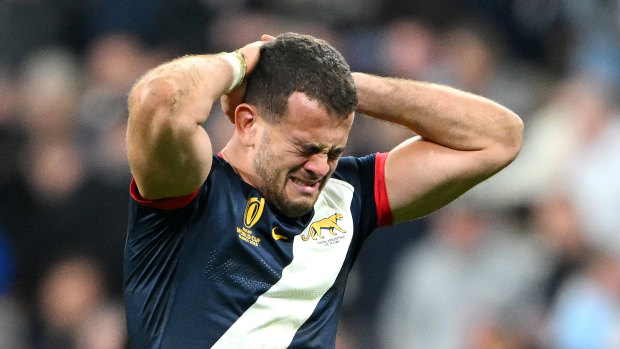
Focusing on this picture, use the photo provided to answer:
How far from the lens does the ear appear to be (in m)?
3.32

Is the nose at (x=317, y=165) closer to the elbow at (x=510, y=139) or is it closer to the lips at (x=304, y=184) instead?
the lips at (x=304, y=184)

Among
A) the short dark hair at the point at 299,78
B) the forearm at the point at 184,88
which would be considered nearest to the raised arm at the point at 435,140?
the short dark hair at the point at 299,78

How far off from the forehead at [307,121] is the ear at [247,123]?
106mm

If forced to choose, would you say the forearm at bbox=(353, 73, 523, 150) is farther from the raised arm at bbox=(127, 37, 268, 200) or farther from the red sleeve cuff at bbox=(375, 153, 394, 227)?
the raised arm at bbox=(127, 37, 268, 200)

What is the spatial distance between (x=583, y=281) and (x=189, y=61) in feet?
14.1

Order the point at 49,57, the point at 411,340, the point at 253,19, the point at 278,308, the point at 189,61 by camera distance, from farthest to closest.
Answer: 1. the point at 253,19
2. the point at 49,57
3. the point at 411,340
4. the point at 278,308
5. the point at 189,61

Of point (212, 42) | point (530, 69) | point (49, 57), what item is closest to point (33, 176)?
point (49, 57)

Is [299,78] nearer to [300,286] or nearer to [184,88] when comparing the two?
[184,88]

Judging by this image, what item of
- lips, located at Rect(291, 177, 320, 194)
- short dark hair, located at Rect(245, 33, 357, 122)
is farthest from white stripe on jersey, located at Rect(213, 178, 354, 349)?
short dark hair, located at Rect(245, 33, 357, 122)

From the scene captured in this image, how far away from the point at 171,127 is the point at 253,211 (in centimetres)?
55

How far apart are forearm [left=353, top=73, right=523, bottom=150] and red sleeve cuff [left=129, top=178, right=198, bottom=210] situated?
0.79 meters

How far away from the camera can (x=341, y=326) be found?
6496 millimetres

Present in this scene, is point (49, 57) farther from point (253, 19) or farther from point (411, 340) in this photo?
point (411, 340)

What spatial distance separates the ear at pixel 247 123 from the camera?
131 inches
